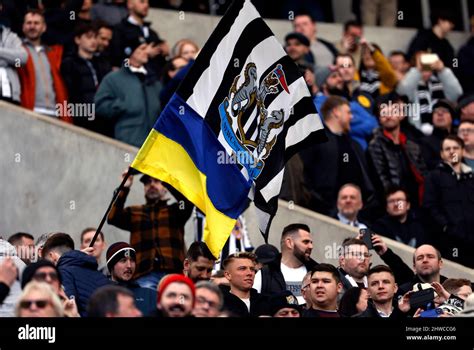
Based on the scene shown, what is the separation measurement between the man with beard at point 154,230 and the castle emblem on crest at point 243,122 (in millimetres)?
2118

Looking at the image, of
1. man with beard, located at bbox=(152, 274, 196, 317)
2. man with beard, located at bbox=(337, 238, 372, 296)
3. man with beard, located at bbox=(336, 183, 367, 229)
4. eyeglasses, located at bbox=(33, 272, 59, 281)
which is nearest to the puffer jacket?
man with beard, located at bbox=(336, 183, 367, 229)

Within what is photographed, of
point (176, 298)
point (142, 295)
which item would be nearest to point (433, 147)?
point (142, 295)

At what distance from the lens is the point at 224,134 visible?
17.7 metres

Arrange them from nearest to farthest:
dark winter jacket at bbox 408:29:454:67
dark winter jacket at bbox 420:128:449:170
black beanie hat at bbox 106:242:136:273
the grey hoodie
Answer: black beanie hat at bbox 106:242:136:273 → the grey hoodie → dark winter jacket at bbox 420:128:449:170 → dark winter jacket at bbox 408:29:454:67

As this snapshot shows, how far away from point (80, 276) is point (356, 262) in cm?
308

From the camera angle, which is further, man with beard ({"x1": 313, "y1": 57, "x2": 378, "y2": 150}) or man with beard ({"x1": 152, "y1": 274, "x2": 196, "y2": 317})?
man with beard ({"x1": 313, "y1": 57, "x2": 378, "y2": 150})

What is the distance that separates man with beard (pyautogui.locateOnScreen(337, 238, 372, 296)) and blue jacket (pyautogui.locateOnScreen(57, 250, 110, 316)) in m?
2.70

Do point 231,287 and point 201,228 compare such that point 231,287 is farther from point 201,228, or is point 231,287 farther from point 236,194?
point 201,228

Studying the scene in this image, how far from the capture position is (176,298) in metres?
15.2

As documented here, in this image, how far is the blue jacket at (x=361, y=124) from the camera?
23.2m

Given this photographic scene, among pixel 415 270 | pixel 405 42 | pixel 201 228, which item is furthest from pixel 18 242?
pixel 405 42

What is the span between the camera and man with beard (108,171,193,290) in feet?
64.3

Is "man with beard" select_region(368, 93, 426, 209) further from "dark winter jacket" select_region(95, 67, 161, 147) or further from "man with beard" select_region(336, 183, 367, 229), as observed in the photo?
"dark winter jacket" select_region(95, 67, 161, 147)

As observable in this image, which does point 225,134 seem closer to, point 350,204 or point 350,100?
point 350,204
